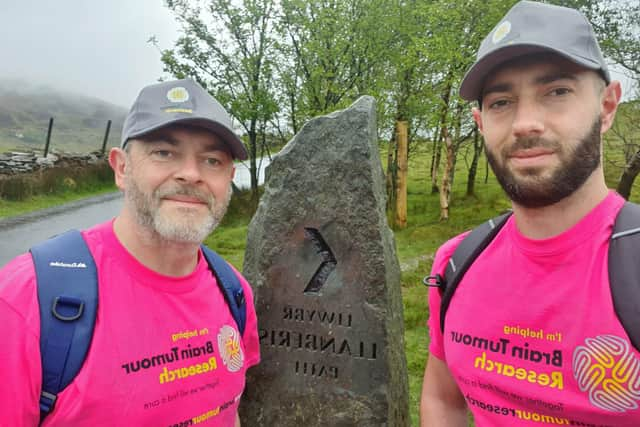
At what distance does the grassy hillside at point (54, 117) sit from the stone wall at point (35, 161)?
4156cm

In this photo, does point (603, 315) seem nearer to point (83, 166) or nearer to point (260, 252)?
point (260, 252)

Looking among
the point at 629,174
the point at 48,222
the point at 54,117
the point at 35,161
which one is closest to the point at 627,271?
the point at 629,174

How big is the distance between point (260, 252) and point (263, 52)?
15.5 m

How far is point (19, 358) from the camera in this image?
180 cm

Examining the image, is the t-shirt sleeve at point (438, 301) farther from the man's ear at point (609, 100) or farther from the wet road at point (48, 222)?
the wet road at point (48, 222)

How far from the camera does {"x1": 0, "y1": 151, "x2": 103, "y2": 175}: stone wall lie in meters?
18.9

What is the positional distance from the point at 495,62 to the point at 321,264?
2.36 m

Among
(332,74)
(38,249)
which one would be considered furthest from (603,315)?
(332,74)

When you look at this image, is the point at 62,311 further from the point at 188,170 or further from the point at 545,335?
the point at 545,335

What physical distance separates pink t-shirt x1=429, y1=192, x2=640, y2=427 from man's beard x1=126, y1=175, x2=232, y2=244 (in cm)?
130

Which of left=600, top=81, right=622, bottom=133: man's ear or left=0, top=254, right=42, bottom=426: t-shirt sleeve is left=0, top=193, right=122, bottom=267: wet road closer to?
left=0, top=254, right=42, bottom=426: t-shirt sleeve

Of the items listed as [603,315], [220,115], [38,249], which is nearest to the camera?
[603,315]

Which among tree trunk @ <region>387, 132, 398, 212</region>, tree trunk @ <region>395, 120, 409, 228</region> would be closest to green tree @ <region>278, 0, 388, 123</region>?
tree trunk @ <region>395, 120, 409, 228</region>

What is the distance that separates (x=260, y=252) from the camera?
4062 mm
